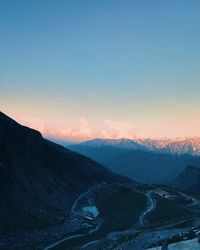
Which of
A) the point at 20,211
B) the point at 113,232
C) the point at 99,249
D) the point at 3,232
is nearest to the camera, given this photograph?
the point at 99,249

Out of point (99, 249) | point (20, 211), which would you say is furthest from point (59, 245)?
point (20, 211)

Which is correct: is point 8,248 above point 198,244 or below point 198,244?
below

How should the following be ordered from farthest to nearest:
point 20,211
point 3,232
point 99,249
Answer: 1. point 20,211
2. point 3,232
3. point 99,249

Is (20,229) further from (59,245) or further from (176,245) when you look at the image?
(176,245)

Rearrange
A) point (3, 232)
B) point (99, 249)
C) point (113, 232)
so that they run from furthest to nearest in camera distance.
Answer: point (113, 232), point (3, 232), point (99, 249)

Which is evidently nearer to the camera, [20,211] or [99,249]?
[99,249]

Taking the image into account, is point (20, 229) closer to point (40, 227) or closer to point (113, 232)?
point (40, 227)

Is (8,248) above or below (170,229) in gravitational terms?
below

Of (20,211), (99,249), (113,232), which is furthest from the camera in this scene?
(20,211)

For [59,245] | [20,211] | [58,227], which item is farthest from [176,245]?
[20,211]
